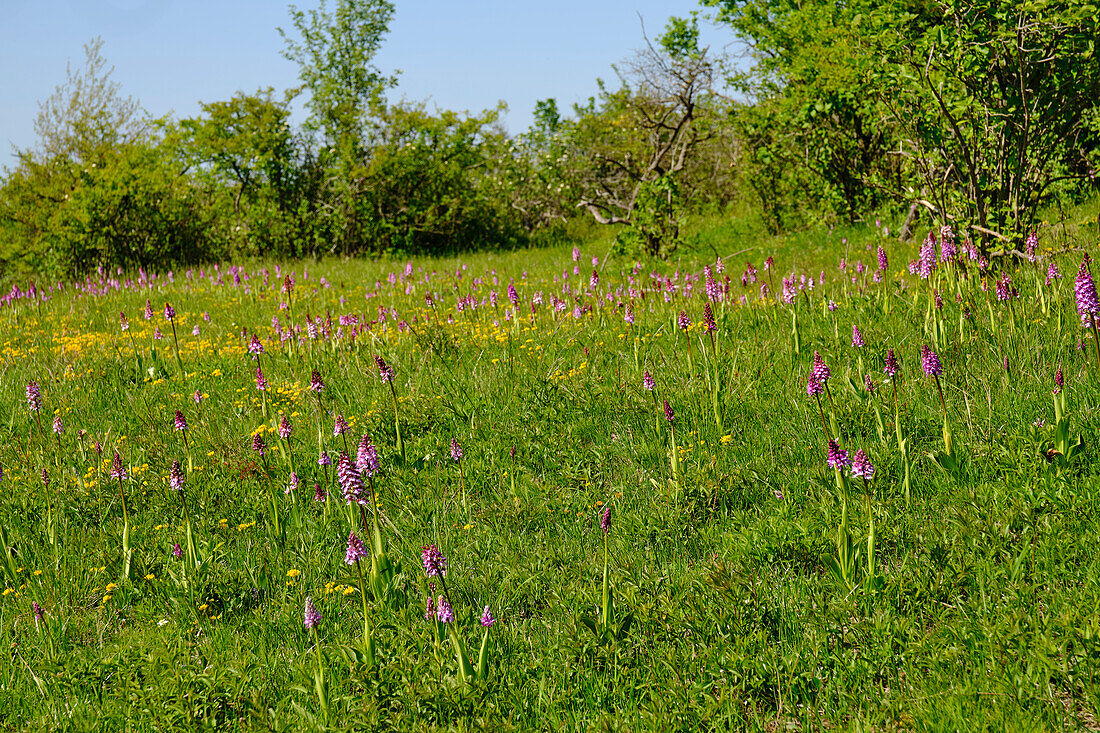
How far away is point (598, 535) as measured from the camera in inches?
142

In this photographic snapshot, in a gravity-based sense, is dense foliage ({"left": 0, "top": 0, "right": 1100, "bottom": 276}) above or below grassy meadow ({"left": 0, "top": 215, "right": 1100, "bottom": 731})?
above

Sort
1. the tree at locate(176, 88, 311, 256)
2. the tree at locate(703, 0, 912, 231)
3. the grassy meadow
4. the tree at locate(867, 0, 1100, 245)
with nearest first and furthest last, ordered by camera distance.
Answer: the grassy meadow, the tree at locate(867, 0, 1100, 245), the tree at locate(703, 0, 912, 231), the tree at locate(176, 88, 311, 256)

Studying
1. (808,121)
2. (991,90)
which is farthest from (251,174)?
(991,90)

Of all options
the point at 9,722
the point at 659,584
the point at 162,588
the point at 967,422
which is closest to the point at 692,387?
the point at 967,422

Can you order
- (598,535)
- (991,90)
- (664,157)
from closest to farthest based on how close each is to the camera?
(598,535) < (991,90) < (664,157)

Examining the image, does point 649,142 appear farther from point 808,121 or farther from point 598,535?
point 598,535

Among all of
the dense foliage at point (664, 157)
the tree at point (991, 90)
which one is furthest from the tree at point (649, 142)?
the tree at point (991, 90)

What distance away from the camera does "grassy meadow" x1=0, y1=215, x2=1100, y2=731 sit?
2.59 meters

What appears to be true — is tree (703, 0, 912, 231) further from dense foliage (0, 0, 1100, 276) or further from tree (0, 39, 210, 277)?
tree (0, 39, 210, 277)

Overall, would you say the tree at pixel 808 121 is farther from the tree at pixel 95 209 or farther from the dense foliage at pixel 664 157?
the tree at pixel 95 209

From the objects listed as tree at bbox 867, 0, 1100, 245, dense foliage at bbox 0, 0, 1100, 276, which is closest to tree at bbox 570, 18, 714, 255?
dense foliage at bbox 0, 0, 1100, 276

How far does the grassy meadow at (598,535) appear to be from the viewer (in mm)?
2586

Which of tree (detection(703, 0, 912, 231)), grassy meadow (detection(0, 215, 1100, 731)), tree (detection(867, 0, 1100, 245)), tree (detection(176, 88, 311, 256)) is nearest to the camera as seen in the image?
grassy meadow (detection(0, 215, 1100, 731))

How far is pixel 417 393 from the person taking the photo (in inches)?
209
